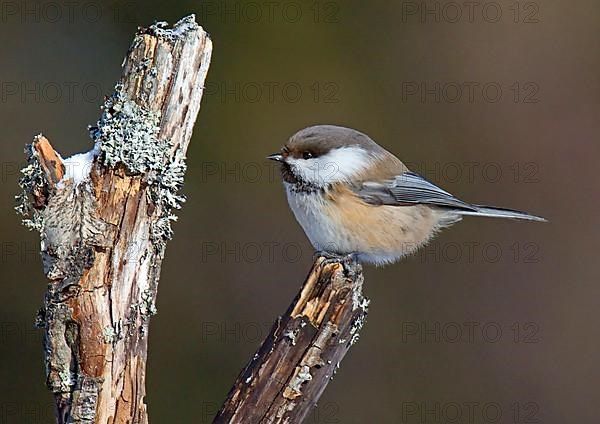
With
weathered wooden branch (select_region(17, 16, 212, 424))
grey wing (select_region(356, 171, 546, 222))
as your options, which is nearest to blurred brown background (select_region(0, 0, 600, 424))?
grey wing (select_region(356, 171, 546, 222))

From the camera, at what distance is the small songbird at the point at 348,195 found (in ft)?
11.0

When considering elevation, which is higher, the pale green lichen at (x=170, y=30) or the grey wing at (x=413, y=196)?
the pale green lichen at (x=170, y=30)

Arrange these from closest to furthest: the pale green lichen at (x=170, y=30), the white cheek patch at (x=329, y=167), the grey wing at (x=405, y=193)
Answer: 1. the pale green lichen at (x=170, y=30)
2. the white cheek patch at (x=329, y=167)
3. the grey wing at (x=405, y=193)

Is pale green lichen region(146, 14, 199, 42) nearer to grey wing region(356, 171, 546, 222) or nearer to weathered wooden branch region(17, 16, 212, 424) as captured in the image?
weathered wooden branch region(17, 16, 212, 424)

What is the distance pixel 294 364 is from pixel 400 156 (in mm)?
3493

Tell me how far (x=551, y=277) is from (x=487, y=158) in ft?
3.32

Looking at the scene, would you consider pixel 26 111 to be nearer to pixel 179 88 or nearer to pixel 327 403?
pixel 327 403

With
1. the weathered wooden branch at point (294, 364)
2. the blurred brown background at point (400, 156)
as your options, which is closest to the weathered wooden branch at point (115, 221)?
the weathered wooden branch at point (294, 364)

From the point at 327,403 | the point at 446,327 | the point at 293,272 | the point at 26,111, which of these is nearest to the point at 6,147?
the point at 26,111

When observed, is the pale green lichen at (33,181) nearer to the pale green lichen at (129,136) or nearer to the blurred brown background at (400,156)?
the pale green lichen at (129,136)

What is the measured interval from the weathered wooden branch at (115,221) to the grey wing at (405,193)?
1310 millimetres

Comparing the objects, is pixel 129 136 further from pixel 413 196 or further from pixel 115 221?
pixel 413 196

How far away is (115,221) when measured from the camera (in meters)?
2.27

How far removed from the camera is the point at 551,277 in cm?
557
